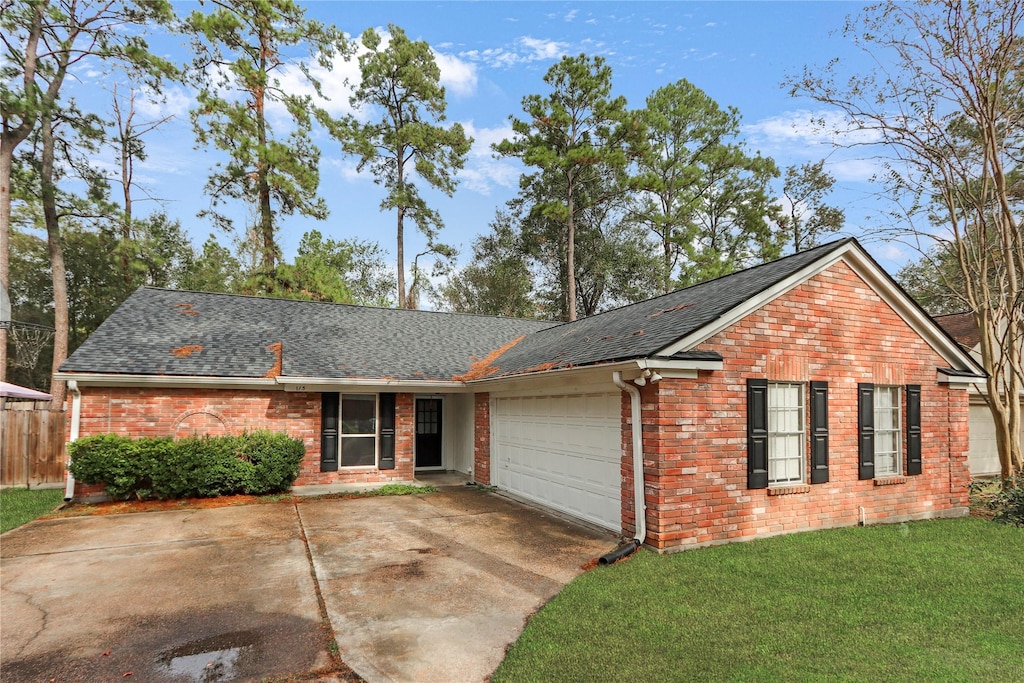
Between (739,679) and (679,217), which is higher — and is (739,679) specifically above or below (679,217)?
below

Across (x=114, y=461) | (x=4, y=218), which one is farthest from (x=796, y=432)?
(x=4, y=218)

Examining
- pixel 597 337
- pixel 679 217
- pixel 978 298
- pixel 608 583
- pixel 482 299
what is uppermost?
pixel 679 217

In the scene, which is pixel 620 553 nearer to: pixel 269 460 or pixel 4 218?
pixel 269 460

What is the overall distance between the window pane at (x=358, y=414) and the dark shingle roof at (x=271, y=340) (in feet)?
2.28

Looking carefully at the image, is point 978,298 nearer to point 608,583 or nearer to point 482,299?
point 608,583

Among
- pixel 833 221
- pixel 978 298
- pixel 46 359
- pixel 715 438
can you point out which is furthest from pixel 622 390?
pixel 46 359

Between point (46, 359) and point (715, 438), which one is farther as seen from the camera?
point (46, 359)

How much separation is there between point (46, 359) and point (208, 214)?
13.2m

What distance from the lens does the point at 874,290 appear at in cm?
855

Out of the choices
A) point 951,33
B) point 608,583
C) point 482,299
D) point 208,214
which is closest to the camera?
point 608,583

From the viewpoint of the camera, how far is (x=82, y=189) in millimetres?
20734

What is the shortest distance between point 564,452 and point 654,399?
9.15 feet

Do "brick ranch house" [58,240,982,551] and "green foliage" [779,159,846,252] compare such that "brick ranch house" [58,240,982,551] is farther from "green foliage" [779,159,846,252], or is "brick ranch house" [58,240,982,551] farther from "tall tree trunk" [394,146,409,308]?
"green foliage" [779,159,846,252]

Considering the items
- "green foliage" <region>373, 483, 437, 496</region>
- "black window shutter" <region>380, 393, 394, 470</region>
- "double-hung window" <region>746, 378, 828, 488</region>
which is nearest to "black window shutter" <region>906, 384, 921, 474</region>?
"double-hung window" <region>746, 378, 828, 488</region>
